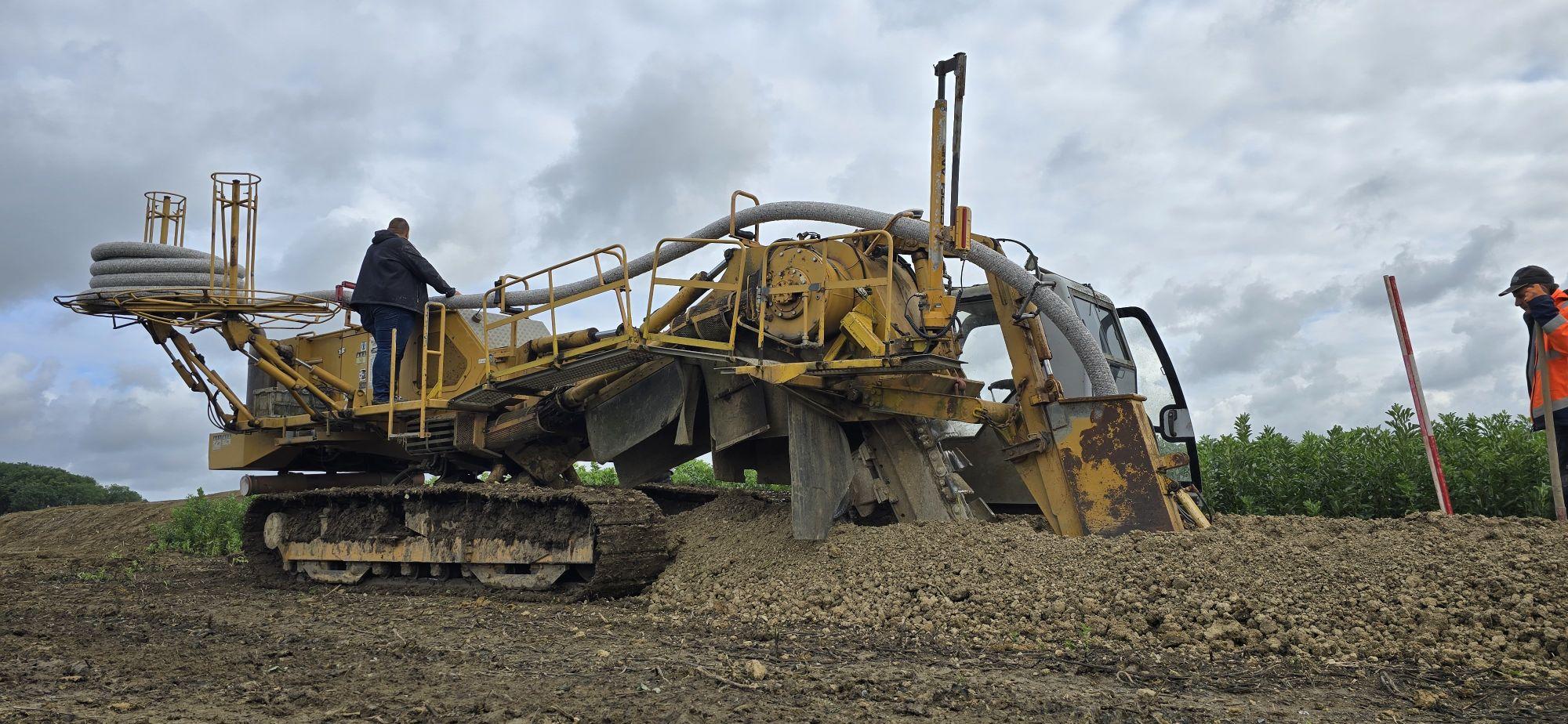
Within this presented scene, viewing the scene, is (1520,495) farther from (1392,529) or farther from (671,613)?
(671,613)

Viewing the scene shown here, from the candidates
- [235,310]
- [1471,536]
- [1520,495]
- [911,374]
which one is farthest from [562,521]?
[1520,495]

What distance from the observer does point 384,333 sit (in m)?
9.35

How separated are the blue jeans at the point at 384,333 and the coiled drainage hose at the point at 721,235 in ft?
1.44

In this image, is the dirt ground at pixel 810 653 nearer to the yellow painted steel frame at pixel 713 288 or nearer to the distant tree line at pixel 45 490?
the yellow painted steel frame at pixel 713 288

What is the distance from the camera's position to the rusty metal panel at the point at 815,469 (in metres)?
6.95

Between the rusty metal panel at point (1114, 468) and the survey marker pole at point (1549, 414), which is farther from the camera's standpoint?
the rusty metal panel at point (1114, 468)

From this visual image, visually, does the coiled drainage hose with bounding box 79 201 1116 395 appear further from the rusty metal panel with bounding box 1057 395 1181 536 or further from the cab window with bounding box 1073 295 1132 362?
the cab window with bounding box 1073 295 1132 362

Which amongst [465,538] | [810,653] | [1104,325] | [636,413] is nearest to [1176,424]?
[1104,325]

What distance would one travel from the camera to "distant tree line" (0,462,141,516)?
21.0 m

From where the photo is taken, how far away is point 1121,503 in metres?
6.76

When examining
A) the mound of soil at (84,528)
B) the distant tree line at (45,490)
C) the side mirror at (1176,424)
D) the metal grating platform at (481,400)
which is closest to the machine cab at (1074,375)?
the side mirror at (1176,424)

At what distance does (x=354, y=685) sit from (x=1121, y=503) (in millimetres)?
4360

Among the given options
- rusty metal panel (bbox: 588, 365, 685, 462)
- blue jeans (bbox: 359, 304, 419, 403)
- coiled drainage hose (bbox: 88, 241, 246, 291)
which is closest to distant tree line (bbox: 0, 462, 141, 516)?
coiled drainage hose (bbox: 88, 241, 246, 291)

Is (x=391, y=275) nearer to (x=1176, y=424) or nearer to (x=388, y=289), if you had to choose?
(x=388, y=289)
